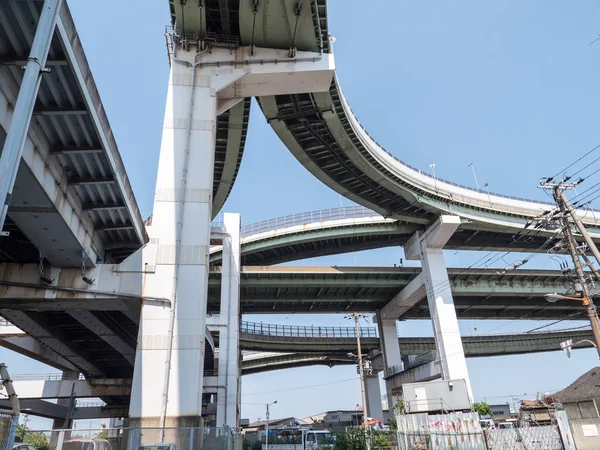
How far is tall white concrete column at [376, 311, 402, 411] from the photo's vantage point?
50.2 metres

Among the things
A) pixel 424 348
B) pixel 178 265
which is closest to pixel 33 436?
pixel 178 265

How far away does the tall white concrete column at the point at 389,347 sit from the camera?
165 feet

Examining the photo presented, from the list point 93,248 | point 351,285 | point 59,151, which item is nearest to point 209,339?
point 351,285

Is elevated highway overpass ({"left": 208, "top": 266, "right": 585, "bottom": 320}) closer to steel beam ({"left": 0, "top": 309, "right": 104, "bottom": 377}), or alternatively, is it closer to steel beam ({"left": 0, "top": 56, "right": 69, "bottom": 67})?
steel beam ({"left": 0, "top": 309, "right": 104, "bottom": 377})

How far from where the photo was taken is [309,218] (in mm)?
44062

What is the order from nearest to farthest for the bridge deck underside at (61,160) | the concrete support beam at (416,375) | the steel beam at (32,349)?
the bridge deck underside at (61,160), the steel beam at (32,349), the concrete support beam at (416,375)

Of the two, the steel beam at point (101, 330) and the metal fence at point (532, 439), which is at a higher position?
the steel beam at point (101, 330)

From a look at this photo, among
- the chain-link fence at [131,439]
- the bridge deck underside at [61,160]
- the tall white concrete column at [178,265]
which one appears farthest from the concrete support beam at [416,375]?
the bridge deck underside at [61,160]

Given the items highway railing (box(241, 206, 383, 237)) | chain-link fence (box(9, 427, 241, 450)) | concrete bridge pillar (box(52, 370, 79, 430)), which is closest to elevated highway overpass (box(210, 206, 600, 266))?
highway railing (box(241, 206, 383, 237))

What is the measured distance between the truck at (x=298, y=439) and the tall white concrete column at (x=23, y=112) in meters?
28.5

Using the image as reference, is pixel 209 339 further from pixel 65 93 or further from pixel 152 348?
pixel 65 93

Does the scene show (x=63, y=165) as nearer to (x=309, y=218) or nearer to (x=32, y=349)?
(x=32, y=349)

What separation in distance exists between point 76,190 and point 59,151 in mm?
2567

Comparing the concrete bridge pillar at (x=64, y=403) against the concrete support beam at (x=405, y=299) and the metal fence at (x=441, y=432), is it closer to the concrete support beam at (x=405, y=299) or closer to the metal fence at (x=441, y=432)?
the metal fence at (x=441, y=432)
